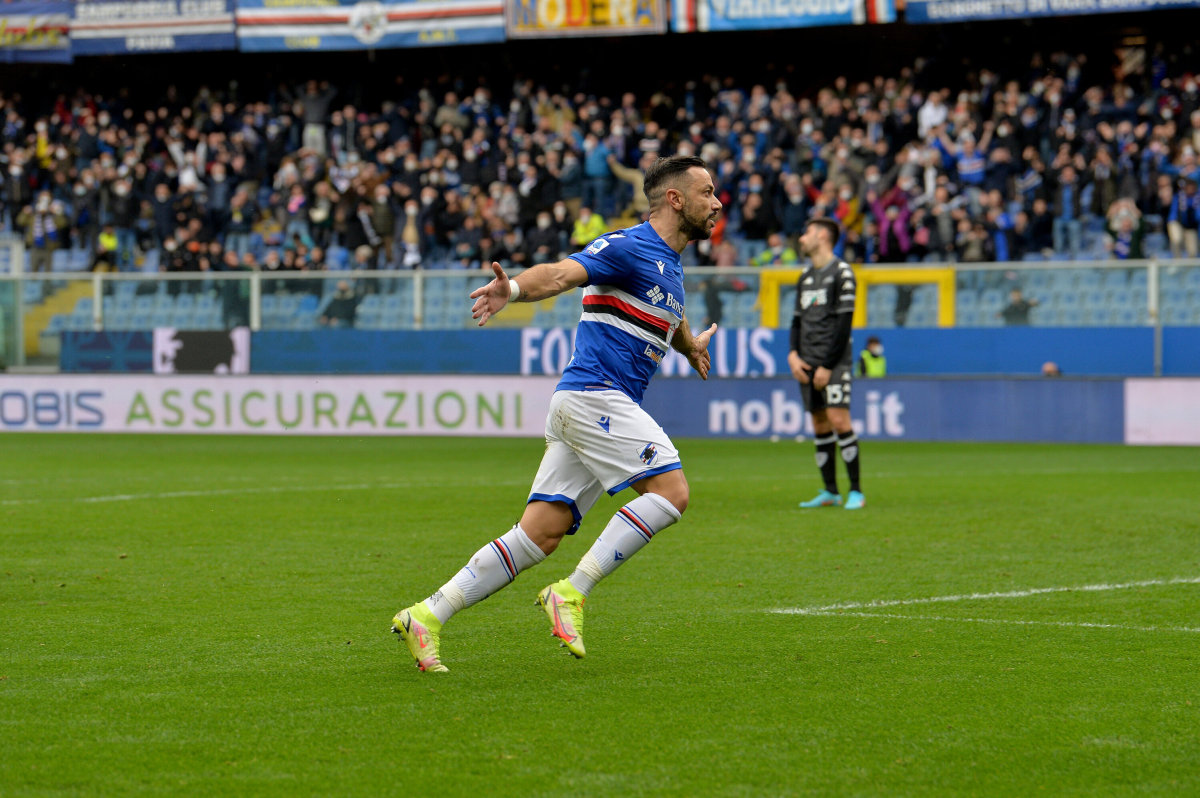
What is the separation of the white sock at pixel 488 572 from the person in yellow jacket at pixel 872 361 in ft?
53.8

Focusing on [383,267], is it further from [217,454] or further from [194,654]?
[194,654]

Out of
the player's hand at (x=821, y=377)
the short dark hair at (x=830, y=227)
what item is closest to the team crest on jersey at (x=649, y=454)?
the short dark hair at (x=830, y=227)

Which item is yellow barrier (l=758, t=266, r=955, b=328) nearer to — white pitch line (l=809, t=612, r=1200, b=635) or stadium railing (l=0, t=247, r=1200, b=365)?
stadium railing (l=0, t=247, r=1200, b=365)

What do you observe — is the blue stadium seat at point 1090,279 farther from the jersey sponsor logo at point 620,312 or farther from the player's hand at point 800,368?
the jersey sponsor logo at point 620,312

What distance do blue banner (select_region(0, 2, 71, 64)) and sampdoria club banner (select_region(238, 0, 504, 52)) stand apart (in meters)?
3.99

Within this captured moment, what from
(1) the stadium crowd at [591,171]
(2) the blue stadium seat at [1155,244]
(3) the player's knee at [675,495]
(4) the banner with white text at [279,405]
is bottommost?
(4) the banner with white text at [279,405]

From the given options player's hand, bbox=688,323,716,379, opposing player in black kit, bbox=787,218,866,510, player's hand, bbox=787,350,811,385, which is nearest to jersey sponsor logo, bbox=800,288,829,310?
opposing player in black kit, bbox=787,218,866,510

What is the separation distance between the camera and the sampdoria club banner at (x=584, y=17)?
97.5ft

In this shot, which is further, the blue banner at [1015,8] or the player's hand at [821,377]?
the blue banner at [1015,8]

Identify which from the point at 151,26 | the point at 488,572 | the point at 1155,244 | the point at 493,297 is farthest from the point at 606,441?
the point at 151,26

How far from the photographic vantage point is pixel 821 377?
12281 millimetres

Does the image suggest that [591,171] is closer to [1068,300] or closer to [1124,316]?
[1068,300]

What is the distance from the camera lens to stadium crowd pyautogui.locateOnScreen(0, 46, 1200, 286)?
958 inches

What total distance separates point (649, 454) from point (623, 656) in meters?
0.87
